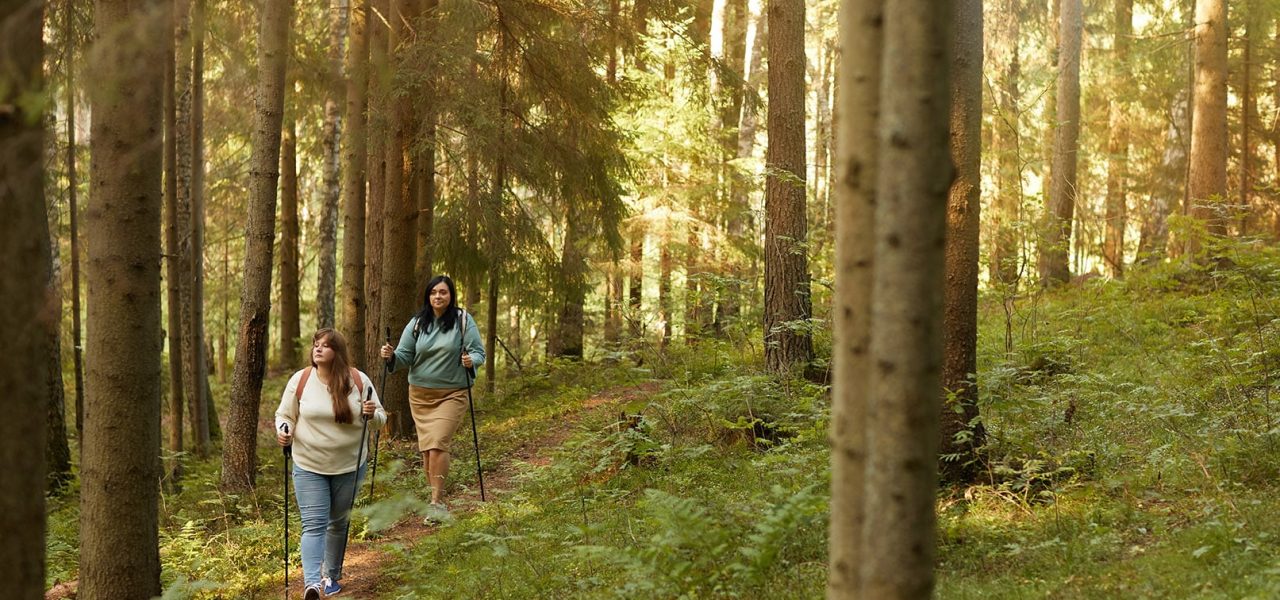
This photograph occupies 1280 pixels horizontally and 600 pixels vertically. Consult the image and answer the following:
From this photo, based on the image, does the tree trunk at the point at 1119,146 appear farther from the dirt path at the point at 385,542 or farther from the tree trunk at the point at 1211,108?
the dirt path at the point at 385,542

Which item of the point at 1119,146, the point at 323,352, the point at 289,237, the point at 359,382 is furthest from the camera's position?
the point at 1119,146

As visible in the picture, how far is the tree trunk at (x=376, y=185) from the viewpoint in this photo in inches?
489

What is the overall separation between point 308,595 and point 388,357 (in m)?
2.44

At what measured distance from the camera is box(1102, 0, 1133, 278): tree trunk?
70.5 feet

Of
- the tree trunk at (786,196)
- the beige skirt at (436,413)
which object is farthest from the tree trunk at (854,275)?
the tree trunk at (786,196)

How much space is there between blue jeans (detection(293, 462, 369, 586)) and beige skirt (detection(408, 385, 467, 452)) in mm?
1681

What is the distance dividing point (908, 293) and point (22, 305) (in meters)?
2.86

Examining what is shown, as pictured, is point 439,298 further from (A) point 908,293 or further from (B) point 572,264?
(B) point 572,264

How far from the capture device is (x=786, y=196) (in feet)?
36.3

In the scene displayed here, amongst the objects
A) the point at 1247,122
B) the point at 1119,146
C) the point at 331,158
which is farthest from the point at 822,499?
the point at 1119,146

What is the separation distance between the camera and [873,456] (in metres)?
2.55

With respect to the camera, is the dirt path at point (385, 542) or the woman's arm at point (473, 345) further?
the woman's arm at point (473, 345)

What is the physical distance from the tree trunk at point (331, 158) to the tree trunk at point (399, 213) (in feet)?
7.93

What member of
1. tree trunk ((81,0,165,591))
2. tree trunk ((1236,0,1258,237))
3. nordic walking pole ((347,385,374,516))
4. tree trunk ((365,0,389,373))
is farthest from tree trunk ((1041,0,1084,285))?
tree trunk ((81,0,165,591))
